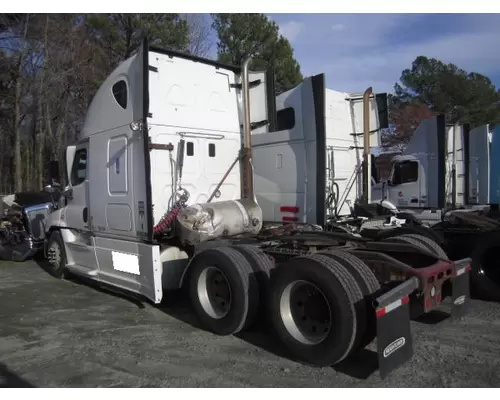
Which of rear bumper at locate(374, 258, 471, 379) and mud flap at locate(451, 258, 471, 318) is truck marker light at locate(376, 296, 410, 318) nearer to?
rear bumper at locate(374, 258, 471, 379)

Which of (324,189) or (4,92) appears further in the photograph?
(4,92)

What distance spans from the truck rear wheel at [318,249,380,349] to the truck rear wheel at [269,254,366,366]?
0.07 metres

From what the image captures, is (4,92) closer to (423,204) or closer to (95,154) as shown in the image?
(95,154)

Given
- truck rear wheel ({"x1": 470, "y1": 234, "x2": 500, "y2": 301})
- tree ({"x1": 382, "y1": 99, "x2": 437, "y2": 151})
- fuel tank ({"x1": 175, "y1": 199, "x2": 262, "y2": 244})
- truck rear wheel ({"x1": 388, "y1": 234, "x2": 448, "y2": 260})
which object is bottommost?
truck rear wheel ({"x1": 470, "y1": 234, "x2": 500, "y2": 301})

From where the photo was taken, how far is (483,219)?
7.35 meters

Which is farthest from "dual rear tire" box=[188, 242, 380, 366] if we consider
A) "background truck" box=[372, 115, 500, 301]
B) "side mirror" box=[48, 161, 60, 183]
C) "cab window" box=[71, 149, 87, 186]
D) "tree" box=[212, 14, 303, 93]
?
"tree" box=[212, 14, 303, 93]

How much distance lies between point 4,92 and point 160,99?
62.4 ft

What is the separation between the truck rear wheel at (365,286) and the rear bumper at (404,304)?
213mm

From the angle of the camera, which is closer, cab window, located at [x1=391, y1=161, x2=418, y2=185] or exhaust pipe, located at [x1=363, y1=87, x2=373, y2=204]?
exhaust pipe, located at [x1=363, y1=87, x2=373, y2=204]

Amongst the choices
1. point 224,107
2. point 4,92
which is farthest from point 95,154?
point 4,92

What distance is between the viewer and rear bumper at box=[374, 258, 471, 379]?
369cm

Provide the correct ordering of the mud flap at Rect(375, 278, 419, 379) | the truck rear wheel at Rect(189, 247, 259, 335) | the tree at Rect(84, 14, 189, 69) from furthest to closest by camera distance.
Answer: the tree at Rect(84, 14, 189, 69) → the truck rear wheel at Rect(189, 247, 259, 335) → the mud flap at Rect(375, 278, 419, 379)

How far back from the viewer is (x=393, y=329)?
3803mm

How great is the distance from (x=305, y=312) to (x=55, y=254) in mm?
5836
